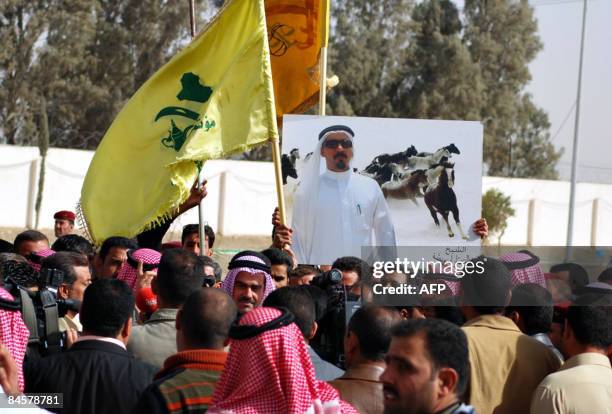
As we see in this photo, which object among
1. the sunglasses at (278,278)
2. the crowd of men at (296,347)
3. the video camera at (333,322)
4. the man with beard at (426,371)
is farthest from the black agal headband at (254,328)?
the sunglasses at (278,278)

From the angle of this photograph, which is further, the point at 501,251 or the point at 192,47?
the point at 192,47

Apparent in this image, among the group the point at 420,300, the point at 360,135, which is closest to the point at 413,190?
the point at 360,135

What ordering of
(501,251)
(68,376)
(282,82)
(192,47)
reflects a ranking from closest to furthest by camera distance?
(68,376) < (501,251) < (192,47) < (282,82)

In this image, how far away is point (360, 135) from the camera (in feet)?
22.7

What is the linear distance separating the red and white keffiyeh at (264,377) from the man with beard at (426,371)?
0.28m

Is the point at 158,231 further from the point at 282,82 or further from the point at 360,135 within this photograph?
the point at 360,135

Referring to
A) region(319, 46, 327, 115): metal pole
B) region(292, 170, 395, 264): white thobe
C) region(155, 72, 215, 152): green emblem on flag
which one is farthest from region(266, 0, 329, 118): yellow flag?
region(292, 170, 395, 264): white thobe

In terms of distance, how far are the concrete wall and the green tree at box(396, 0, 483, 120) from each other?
3.13 metres

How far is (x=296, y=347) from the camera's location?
3354 mm

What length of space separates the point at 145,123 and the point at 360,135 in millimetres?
1562

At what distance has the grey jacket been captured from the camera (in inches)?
185

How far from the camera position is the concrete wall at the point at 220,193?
27.2 meters

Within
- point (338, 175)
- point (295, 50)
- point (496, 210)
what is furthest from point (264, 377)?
point (496, 210)

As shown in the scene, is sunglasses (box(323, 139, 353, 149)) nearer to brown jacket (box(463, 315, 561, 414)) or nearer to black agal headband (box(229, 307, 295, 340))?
brown jacket (box(463, 315, 561, 414))
